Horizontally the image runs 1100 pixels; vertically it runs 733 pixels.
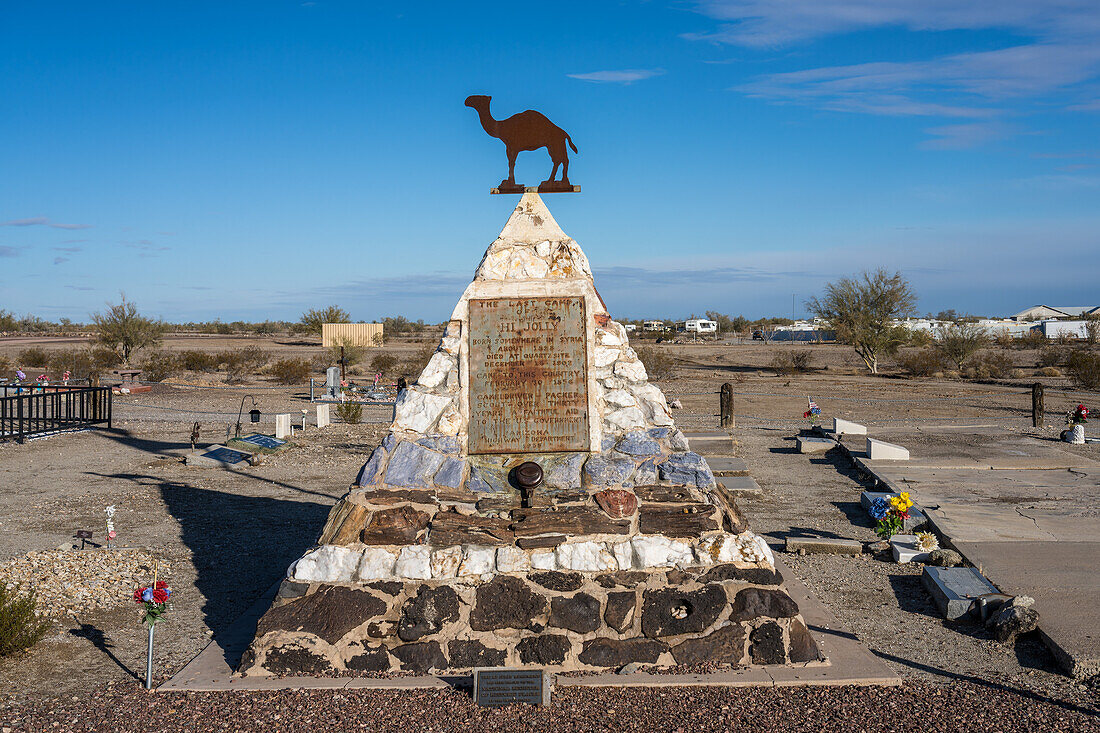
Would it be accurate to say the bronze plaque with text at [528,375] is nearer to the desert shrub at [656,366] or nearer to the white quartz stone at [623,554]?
the white quartz stone at [623,554]

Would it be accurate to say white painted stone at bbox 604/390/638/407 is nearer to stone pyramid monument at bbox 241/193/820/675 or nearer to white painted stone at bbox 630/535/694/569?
stone pyramid monument at bbox 241/193/820/675

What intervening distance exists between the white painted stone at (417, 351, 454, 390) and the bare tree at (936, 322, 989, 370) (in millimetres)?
34782

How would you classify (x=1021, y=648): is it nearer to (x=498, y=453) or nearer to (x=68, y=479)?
(x=498, y=453)

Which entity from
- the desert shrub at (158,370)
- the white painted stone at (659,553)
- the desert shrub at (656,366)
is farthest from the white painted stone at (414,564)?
the desert shrub at (158,370)

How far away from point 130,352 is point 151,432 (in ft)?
82.1

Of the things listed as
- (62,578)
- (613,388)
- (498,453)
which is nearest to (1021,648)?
(613,388)

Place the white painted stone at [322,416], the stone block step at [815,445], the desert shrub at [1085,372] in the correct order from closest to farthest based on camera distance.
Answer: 1. the stone block step at [815,445]
2. the white painted stone at [322,416]
3. the desert shrub at [1085,372]

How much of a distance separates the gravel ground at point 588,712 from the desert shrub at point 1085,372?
2683cm

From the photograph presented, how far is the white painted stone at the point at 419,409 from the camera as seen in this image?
5820mm

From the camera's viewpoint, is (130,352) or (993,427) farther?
(130,352)

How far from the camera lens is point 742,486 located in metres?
11.1

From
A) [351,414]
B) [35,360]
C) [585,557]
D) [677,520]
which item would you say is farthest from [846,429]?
[35,360]

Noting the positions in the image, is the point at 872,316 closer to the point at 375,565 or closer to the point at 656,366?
the point at 656,366

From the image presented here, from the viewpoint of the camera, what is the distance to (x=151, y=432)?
1725 cm
